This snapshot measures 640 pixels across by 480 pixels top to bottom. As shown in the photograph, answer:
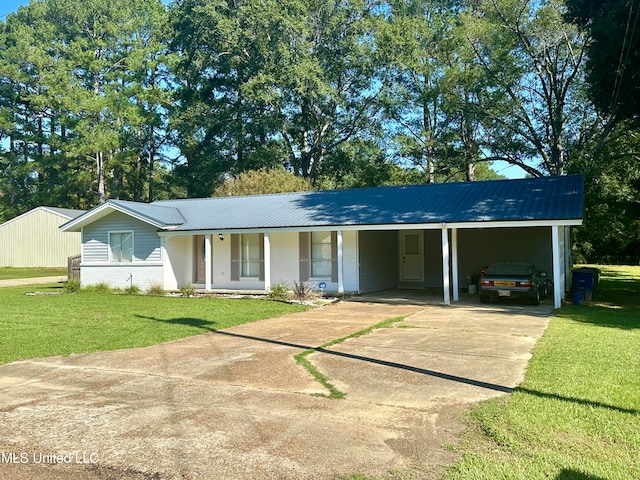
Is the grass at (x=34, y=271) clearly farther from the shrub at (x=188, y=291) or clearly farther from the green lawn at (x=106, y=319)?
the shrub at (x=188, y=291)

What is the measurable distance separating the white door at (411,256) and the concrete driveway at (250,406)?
1071 cm

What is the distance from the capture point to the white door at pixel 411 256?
67.5 feet

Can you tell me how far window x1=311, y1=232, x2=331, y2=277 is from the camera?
18.5m

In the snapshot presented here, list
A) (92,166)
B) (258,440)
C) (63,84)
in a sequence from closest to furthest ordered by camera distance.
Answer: (258,440)
(63,84)
(92,166)

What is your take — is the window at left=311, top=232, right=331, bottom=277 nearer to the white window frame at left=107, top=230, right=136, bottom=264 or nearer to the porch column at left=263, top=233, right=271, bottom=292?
the porch column at left=263, top=233, right=271, bottom=292

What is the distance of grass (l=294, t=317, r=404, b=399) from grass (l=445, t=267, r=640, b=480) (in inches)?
65.8

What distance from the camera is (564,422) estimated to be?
15.7ft

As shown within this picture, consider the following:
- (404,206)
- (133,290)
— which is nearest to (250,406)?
(404,206)

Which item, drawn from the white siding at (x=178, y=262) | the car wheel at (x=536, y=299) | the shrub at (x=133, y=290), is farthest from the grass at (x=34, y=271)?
the car wheel at (x=536, y=299)

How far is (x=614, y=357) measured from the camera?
7.46 meters

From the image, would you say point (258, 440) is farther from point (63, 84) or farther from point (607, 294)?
point (63, 84)

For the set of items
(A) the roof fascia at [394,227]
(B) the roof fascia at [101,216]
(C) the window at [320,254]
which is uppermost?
(B) the roof fascia at [101,216]

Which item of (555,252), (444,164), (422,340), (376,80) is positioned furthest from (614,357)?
(376,80)

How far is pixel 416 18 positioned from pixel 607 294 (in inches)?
1130
